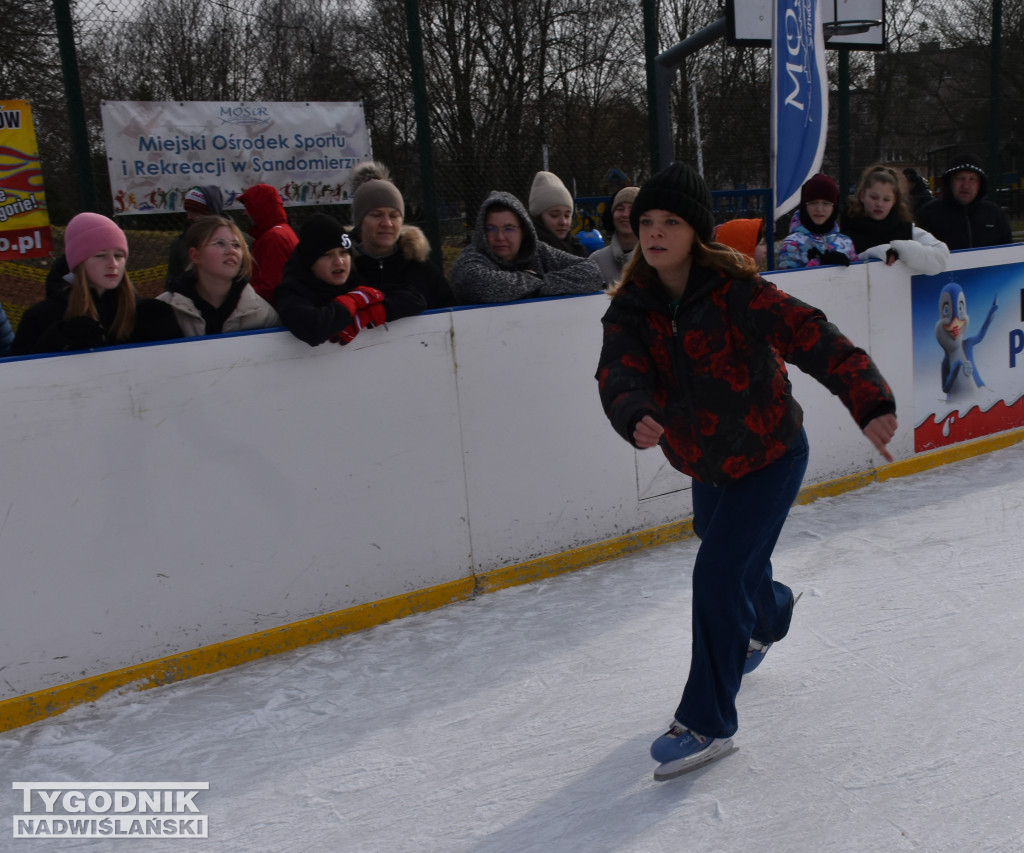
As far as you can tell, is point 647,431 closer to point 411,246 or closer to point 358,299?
point 358,299

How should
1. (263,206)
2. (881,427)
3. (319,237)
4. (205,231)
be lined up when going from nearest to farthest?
(881,427) → (205,231) → (319,237) → (263,206)

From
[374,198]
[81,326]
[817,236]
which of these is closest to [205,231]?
[81,326]

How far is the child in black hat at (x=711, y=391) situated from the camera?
2.19m

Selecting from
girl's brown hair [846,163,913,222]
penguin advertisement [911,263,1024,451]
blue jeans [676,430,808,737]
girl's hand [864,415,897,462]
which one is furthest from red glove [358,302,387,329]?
penguin advertisement [911,263,1024,451]

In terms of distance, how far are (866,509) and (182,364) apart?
2940 mm

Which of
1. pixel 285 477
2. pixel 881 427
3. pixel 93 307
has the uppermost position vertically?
pixel 93 307

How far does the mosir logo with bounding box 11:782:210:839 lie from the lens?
2182mm

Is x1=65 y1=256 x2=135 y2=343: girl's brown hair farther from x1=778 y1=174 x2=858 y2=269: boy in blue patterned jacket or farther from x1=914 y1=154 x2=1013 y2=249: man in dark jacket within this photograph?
x1=914 y1=154 x2=1013 y2=249: man in dark jacket

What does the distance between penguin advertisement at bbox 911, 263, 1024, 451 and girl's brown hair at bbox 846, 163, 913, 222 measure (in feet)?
1.10

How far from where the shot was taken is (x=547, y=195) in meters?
4.09

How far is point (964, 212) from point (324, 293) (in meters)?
3.75

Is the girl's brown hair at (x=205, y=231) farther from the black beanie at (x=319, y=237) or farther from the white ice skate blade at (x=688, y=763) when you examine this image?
the white ice skate blade at (x=688, y=763)

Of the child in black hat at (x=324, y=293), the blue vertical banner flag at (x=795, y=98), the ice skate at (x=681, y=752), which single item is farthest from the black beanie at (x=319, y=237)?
the blue vertical banner flag at (x=795, y=98)

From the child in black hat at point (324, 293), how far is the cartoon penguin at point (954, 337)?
3114 millimetres
